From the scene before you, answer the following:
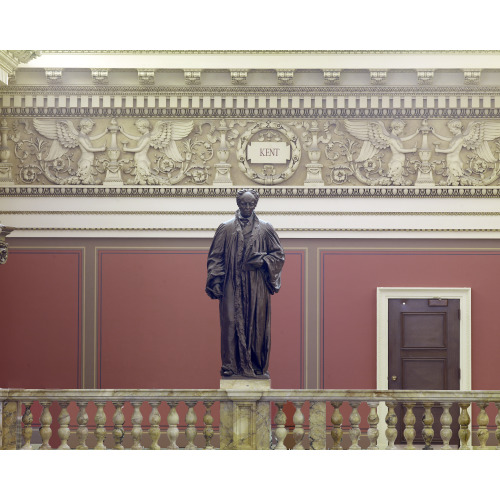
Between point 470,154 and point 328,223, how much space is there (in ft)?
6.47

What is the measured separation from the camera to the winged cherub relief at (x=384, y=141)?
1040cm

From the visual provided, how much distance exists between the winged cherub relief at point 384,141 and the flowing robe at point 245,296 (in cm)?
346

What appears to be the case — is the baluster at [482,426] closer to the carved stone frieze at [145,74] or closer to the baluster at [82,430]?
the baluster at [82,430]

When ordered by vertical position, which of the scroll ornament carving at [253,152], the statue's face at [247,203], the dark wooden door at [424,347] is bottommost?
the dark wooden door at [424,347]

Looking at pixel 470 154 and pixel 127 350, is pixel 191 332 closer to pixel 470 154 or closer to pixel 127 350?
pixel 127 350

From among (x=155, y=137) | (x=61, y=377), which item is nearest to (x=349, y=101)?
(x=155, y=137)

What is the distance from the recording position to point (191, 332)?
10367 millimetres

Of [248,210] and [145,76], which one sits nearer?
[248,210]

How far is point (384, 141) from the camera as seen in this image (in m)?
10.4

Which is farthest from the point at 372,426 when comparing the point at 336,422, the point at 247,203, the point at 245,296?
the point at 247,203

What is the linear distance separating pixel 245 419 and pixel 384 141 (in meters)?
4.61

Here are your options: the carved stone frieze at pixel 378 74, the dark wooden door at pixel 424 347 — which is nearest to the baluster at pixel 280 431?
the dark wooden door at pixel 424 347

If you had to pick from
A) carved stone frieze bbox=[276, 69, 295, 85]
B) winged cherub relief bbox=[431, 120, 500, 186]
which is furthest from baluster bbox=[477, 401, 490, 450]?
carved stone frieze bbox=[276, 69, 295, 85]

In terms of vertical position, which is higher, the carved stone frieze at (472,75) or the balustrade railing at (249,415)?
the carved stone frieze at (472,75)
